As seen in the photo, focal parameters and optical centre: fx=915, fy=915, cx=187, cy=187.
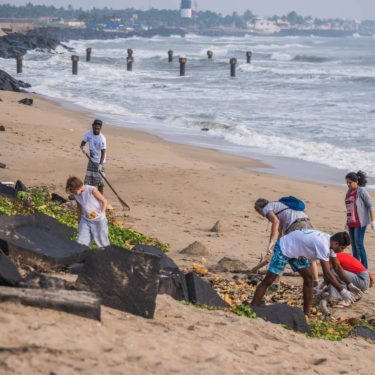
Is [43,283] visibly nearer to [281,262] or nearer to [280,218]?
[281,262]

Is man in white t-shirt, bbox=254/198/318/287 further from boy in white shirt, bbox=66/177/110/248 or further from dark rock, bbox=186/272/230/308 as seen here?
boy in white shirt, bbox=66/177/110/248

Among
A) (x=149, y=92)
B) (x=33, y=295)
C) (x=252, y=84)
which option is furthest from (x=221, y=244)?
(x=252, y=84)

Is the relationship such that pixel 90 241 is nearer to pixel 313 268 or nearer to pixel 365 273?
pixel 313 268

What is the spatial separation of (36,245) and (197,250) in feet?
11.0

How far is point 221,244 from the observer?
12242mm

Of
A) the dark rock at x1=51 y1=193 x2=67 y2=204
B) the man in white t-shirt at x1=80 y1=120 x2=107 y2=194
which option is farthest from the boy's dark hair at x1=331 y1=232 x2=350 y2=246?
the dark rock at x1=51 y1=193 x2=67 y2=204

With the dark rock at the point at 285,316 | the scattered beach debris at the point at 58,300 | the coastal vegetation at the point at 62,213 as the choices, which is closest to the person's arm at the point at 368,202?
the coastal vegetation at the point at 62,213

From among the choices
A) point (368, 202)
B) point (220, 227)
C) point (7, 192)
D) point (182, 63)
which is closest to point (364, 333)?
point (368, 202)

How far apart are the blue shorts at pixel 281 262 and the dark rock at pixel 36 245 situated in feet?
5.89

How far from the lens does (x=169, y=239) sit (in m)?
12.3

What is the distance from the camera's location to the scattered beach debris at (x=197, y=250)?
37.3ft

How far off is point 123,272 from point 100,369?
Answer: 55.3 inches

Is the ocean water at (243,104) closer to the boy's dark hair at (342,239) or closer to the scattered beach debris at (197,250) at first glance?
the scattered beach debris at (197,250)

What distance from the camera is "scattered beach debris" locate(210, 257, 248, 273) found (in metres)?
10.6
